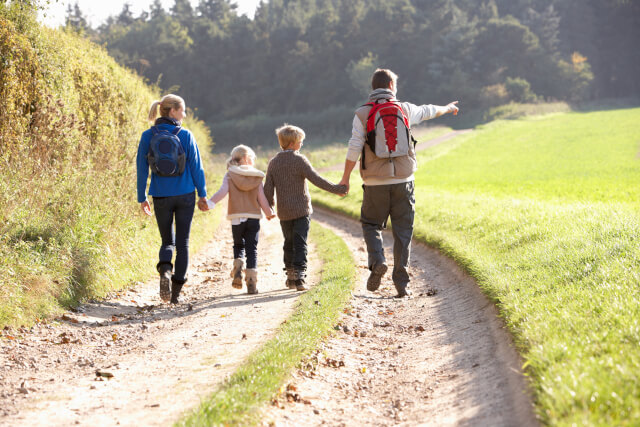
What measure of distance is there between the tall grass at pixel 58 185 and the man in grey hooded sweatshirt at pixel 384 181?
357cm

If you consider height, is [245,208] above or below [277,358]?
above

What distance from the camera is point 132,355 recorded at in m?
5.50

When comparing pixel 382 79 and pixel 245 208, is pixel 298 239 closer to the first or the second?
pixel 245 208

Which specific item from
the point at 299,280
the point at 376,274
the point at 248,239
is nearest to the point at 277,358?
the point at 376,274

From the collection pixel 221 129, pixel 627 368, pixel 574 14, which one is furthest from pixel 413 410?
pixel 574 14

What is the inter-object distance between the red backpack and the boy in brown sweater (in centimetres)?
134

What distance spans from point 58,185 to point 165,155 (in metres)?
2.31

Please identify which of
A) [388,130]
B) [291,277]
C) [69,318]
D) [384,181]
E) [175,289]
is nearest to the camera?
[69,318]

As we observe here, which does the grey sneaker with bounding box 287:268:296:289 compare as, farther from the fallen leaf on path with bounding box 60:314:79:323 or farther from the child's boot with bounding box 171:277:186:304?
the fallen leaf on path with bounding box 60:314:79:323

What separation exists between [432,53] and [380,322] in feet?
259

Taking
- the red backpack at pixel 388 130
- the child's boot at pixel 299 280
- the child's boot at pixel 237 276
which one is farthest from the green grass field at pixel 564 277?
the child's boot at pixel 237 276

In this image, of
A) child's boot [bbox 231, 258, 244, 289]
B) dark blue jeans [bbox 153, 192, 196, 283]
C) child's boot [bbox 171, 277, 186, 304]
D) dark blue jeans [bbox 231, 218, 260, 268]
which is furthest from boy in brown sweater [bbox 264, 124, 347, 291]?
child's boot [bbox 171, 277, 186, 304]

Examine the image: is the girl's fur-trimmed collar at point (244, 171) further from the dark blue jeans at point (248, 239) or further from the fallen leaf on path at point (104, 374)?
the fallen leaf on path at point (104, 374)

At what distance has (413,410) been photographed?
437 centimetres
